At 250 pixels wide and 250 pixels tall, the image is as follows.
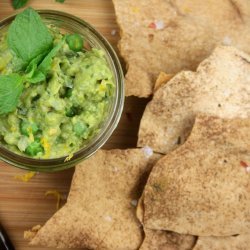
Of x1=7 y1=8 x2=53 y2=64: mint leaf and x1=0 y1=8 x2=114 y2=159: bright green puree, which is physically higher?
x1=7 y1=8 x2=53 y2=64: mint leaf

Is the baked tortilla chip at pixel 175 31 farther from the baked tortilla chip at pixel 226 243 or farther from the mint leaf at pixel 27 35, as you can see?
the baked tortilla chip at pixel 226 243

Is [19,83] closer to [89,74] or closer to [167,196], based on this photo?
[89,74]

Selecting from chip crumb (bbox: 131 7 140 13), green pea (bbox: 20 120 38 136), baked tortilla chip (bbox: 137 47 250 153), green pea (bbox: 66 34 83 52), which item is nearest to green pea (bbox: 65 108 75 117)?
green pea (bbox: 20 120 38 136)

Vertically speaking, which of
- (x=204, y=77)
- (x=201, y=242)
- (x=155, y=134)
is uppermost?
(x=204, y=77)

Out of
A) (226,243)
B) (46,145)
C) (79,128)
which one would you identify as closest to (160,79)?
(79,128)

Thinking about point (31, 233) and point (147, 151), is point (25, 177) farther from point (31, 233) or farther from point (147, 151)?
point (147, 151)

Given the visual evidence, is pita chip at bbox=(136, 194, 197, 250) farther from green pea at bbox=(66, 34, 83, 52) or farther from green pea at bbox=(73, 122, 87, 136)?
green pea at bbox=(66, 34, 83, 52)

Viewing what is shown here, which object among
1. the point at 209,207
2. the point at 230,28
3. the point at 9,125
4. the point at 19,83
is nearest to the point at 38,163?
the point at 9,125

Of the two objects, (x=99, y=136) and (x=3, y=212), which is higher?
(x=99, y=136)
